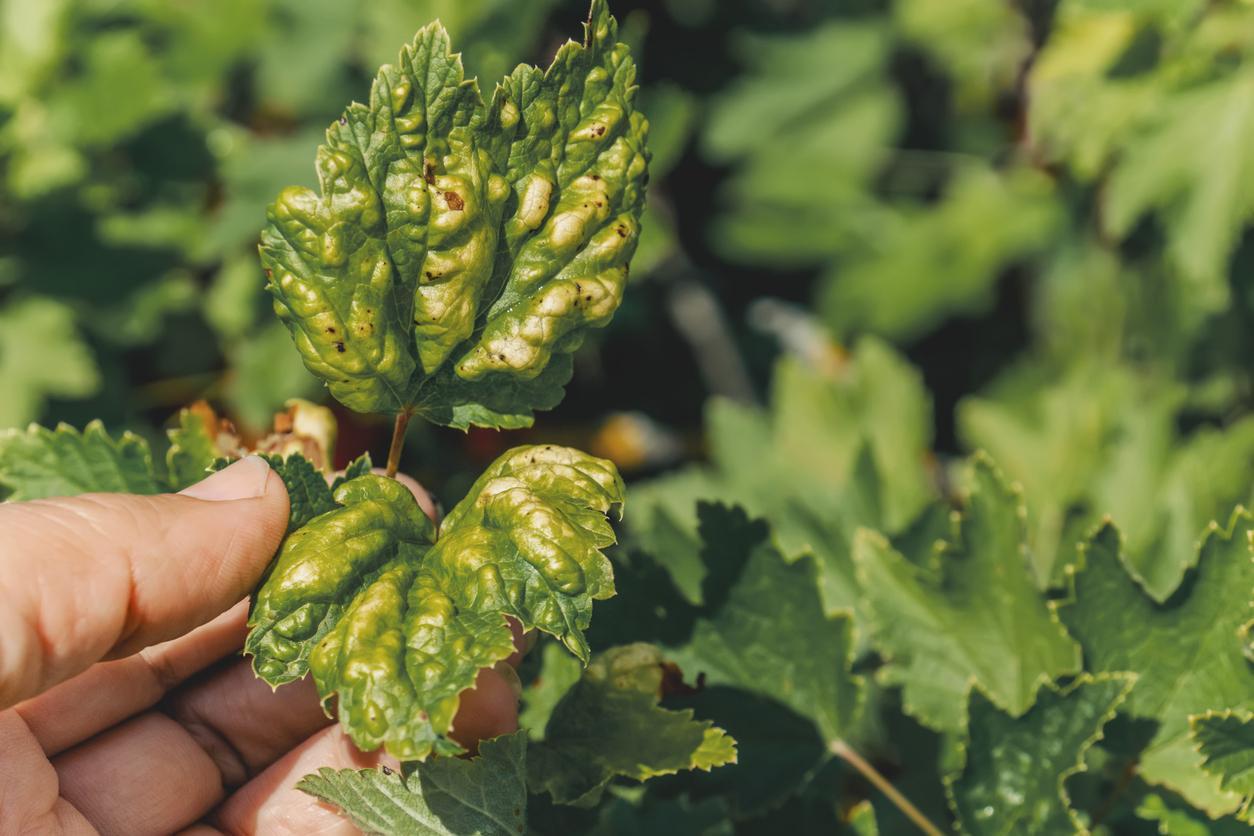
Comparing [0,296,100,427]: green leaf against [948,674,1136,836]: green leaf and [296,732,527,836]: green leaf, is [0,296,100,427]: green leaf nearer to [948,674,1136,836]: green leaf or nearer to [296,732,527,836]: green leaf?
[296,732,527,836]: green leaf

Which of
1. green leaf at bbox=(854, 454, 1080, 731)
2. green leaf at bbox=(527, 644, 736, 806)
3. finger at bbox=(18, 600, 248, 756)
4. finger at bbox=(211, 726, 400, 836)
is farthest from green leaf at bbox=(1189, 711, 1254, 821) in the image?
finger at bbox=(18, 600, 248, 756)

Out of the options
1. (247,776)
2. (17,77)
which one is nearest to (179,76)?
(17,77)

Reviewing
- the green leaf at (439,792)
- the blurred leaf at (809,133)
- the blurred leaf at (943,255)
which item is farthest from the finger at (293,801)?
the blurred leaf at (809,133)

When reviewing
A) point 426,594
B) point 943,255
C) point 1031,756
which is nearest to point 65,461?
point 426,594

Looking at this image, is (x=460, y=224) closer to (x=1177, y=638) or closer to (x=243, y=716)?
(x=243, y=716)

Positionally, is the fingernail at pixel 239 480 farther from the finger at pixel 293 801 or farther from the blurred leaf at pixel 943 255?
the blurred leaf at pixel 943 255
